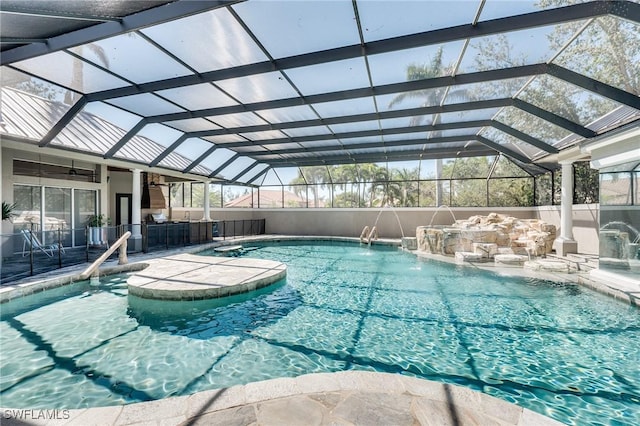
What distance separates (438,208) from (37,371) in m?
15.1

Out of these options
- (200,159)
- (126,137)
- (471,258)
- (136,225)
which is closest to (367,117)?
(471,258)

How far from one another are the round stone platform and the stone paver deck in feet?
10.7

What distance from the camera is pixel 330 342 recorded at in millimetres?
3875

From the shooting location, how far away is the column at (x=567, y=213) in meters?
9.27

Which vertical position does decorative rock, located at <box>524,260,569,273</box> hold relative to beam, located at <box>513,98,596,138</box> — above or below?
below

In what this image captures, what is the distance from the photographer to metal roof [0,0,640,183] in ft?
14.1

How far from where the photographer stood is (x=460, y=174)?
54.8ft

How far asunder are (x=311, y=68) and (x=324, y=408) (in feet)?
19.4

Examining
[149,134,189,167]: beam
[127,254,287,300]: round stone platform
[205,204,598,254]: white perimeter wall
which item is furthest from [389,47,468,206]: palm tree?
[149,134,189,167]: beam

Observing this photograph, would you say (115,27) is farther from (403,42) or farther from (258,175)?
(258,175)

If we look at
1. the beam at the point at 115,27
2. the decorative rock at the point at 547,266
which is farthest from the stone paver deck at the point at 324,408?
the decorative rock at the point at 547,266

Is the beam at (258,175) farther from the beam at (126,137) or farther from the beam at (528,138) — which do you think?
the beam at (528,138)

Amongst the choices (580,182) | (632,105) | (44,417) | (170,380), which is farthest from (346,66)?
(580,182)

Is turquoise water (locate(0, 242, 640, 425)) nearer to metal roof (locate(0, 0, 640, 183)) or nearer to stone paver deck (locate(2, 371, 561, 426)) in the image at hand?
stone paver deck (locate(2, 371, 561, 426))
